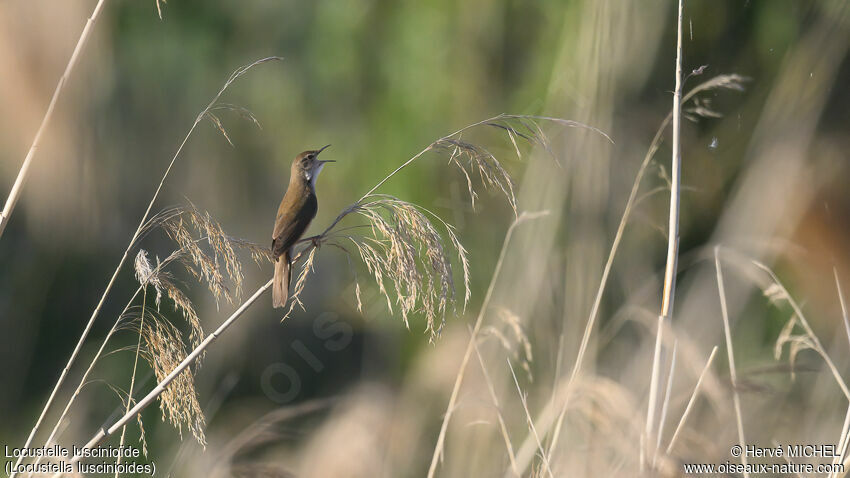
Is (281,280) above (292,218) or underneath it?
underneath

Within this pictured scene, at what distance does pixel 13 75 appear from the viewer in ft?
10.2

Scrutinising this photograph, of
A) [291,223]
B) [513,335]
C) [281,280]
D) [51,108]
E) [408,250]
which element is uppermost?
[51,108]

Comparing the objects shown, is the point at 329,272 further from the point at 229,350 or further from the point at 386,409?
the point at 386,409

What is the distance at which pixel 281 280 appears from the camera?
7.40 feet

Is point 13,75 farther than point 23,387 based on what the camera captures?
No

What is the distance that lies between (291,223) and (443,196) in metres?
1.35

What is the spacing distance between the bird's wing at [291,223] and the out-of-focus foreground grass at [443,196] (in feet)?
1.73

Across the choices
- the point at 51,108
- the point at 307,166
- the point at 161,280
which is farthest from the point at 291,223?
the point at 51,108

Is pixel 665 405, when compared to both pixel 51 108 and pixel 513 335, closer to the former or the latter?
pixel 513 335

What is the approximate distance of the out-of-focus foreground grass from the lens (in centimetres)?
233

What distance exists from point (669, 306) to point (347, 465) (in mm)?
817

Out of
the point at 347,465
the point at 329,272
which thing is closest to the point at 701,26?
the point at 329,272

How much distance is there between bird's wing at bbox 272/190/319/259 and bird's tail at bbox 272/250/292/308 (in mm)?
27

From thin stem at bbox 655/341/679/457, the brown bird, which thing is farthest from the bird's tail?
thin stem at bbox 655/341/679/457
